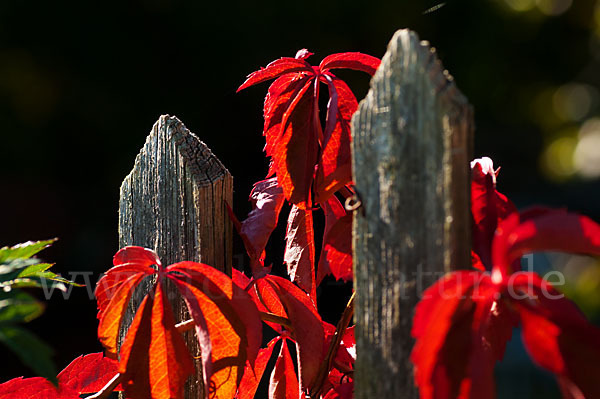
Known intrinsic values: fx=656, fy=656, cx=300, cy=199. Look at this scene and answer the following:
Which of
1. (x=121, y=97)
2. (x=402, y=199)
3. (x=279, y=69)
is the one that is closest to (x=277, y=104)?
(x=279, y=69)

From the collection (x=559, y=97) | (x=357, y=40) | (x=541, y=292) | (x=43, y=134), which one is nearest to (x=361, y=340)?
(x=541, y=292)

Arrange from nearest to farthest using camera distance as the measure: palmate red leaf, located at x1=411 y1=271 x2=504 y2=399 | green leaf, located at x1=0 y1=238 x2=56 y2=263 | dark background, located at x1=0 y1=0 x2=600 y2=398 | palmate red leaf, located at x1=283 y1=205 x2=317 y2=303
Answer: palmate red leaf, located at x1=411 y1=271 x2=504 y2=399, green leaf, located at x1=0 y1=238 x2=56 y2=263, palmate red leaf, located at x1=283 y1=205 x2=317 y2=303, dark background, located at x1=0 y1=0 x2=600 y2=398

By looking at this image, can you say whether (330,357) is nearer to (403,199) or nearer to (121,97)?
(403,199)

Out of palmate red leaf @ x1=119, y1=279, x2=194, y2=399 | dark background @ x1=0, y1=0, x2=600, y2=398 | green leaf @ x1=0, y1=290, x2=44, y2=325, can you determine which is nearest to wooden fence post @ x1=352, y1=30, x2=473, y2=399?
palmate red leaf @ x1=119, y1=279, x2=194, y2=399

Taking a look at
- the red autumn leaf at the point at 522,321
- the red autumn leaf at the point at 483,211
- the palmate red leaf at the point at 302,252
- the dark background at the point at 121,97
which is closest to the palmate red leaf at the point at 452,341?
the red autumn leaf at the point at 522,321

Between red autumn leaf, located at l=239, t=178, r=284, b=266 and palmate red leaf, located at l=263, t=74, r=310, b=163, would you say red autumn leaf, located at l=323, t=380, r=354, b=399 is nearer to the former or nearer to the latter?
red autumn leaf, located at l=239, t=178, r=284, b=266

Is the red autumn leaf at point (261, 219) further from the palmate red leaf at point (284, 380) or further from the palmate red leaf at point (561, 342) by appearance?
the palmate red leaf at point (561, 342)
